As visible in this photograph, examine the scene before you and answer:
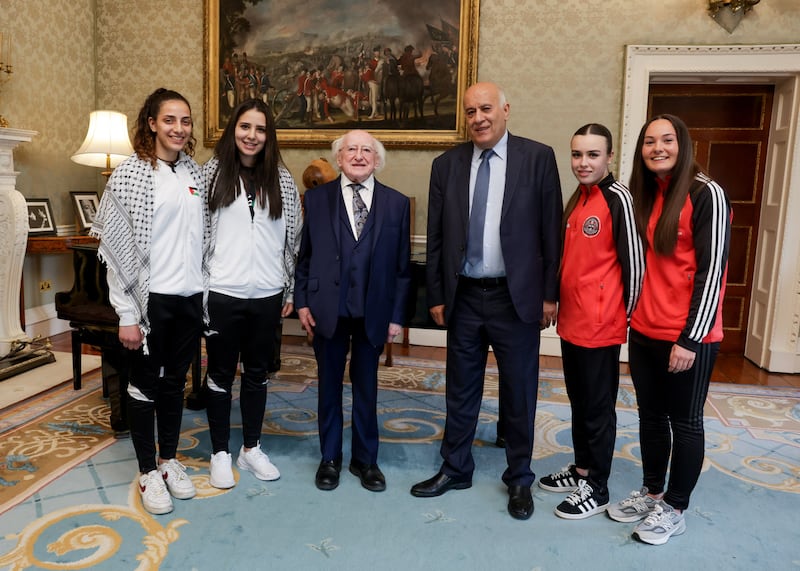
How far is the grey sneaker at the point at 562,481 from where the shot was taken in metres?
2.60

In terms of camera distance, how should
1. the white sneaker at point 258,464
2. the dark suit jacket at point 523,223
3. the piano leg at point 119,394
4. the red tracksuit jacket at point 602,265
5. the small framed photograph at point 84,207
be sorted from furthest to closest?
the small framed photograph at point 84,207
the piano leg at point 119,394
the white sneaker at point 258,464
the dark suit jacket at point 523,223
the red tracksuit jacket at point 602,265

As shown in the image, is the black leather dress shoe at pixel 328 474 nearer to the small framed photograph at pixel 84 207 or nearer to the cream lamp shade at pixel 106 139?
the cream lamp shade at pixel 106 139

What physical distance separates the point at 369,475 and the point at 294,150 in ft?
11.0

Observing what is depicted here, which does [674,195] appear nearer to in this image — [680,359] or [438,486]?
[680,359]

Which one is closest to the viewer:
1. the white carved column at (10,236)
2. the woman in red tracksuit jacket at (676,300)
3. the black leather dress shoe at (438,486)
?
the woman in red tracksuit jacket at (676,300)


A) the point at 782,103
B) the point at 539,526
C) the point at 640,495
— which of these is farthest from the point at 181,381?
the point at 782,103

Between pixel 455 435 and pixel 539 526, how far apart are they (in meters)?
0.48

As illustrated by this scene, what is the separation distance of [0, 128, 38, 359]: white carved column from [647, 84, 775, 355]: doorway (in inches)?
185

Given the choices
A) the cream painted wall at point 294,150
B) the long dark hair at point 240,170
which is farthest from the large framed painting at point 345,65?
the long dark hair at point 240,170

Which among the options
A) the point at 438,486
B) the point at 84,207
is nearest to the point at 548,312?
the point at 438,486

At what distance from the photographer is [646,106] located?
182 inches

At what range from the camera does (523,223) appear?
2334mm

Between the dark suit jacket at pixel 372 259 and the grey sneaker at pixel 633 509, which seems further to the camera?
the dark suit jacket at pixel 372 259

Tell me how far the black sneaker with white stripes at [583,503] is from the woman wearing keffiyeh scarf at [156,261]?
1.49m
